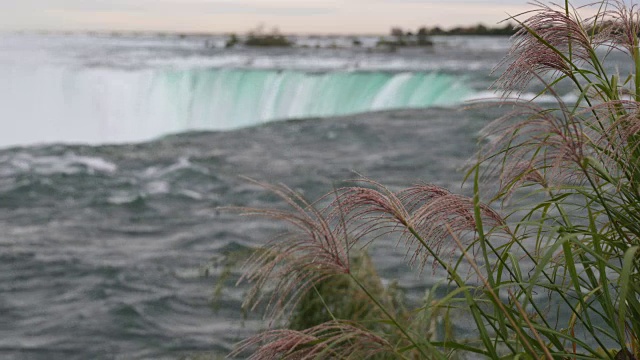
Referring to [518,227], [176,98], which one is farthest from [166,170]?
[518,227]

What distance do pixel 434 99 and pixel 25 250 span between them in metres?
13.3

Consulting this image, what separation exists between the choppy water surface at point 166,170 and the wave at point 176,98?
45mm

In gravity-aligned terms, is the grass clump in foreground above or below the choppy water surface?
above

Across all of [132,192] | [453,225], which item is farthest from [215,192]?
[453,225]

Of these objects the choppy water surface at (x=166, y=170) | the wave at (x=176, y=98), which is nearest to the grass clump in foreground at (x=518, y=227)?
the choppy water surface at (x=166, y=170)

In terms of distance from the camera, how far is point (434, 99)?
2283cm

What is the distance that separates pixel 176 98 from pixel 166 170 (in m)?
6.18

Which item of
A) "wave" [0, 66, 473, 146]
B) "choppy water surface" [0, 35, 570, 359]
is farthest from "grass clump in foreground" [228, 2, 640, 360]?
"wave" [0, 66, 473, 146]

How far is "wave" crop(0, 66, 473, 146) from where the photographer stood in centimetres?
2098

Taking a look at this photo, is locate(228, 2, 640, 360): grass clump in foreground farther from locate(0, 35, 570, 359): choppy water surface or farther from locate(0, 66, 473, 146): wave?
locate(0, 66, 473, 146): wave

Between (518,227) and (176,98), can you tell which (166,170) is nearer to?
(176,98)

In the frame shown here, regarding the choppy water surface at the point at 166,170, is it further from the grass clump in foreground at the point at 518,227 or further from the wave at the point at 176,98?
the grass clump in foreground at the point at 518,227

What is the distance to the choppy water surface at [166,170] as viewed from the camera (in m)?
9.22

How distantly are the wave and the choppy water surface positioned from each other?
45 millimetres
